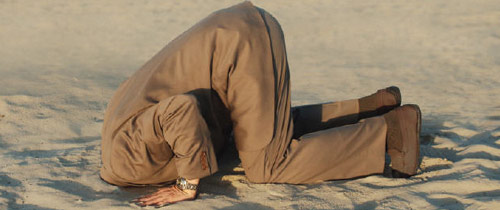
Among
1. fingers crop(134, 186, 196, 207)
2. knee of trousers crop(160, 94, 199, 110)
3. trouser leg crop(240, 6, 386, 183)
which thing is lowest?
fingers crop(134, 186, 196, 207)

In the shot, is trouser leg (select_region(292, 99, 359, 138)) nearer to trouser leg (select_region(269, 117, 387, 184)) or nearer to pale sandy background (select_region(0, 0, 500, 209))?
trouser leg (select_region(269, 117, 387, 184))

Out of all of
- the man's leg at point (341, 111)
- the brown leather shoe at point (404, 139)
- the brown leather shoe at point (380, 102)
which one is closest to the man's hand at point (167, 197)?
the man's leg at point (341, 111)

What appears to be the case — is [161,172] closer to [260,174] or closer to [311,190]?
[260,174]

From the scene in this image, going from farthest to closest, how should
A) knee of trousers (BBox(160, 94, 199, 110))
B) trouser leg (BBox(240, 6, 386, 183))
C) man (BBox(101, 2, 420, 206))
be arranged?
trouser leg (BBox(240, 6, 386, 183)) < man (BBox(101, 2, 420, 206)) < knee of trousers (BBox(160, 94, 199, 110))

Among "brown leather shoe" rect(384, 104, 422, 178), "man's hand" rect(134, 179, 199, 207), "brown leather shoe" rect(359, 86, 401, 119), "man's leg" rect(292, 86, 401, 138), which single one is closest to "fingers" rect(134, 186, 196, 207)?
"man's hand" rect(134, 179, 199, 207)

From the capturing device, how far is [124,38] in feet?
24.3

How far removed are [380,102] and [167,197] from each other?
1364mm

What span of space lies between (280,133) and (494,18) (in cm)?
536

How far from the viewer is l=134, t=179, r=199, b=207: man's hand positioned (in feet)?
9.57

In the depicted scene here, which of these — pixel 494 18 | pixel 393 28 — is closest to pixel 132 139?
pixel 393 28

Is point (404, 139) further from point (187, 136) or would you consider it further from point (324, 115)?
point (187, 136)

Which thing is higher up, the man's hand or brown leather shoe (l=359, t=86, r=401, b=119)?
brown leather shoe (l=359, t=86, r=401, b=119)

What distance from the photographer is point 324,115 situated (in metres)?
3.59

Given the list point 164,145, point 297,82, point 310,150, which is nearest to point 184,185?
point 164,145
